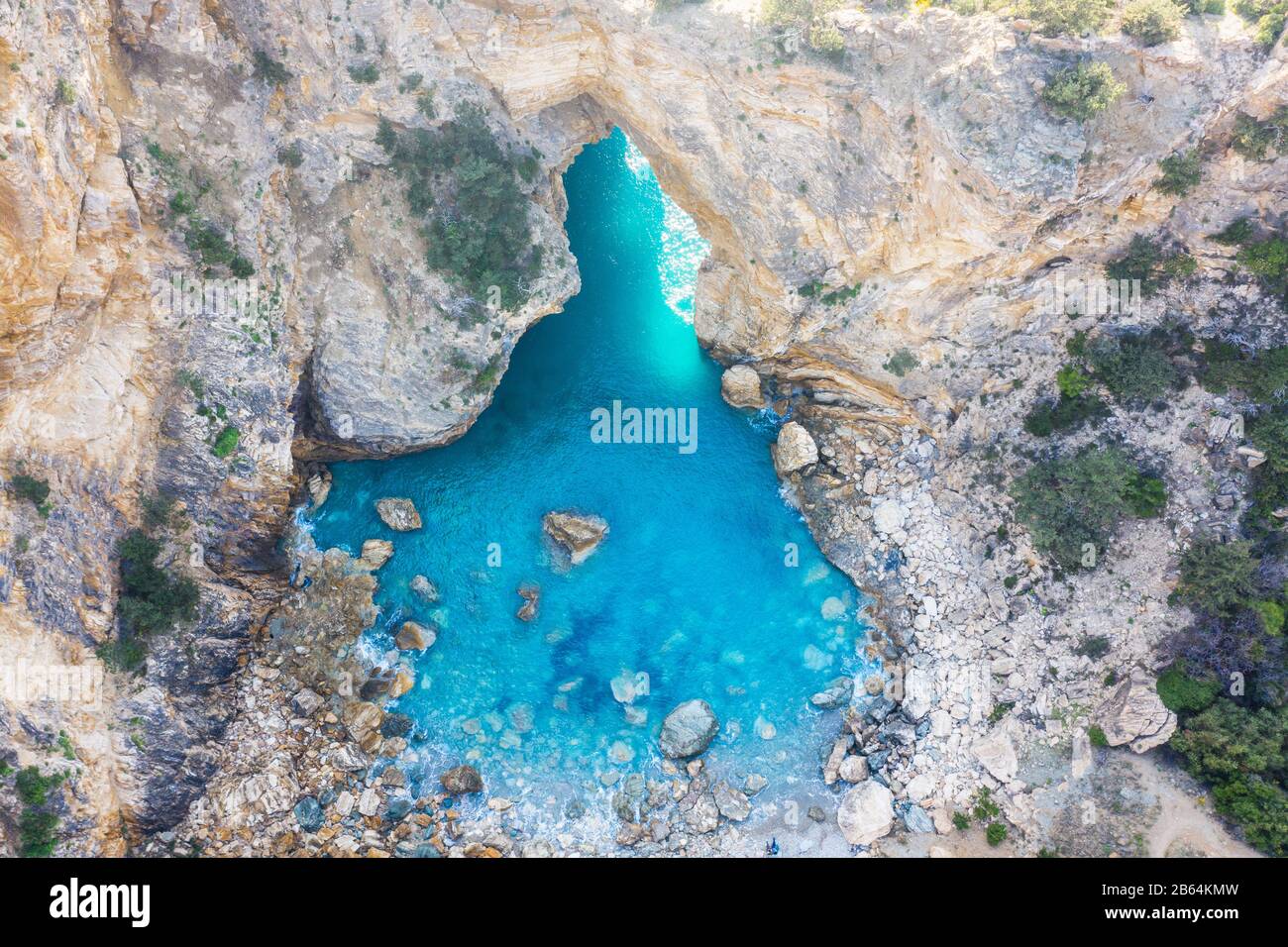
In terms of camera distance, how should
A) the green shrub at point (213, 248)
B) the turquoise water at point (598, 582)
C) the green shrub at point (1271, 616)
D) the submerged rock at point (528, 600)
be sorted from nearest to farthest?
the green shrub at point (213, 248) < the green shrub at point (1271, 616) < the turquoise water at point (598, 582) < the submerged rock at point (528, 600)

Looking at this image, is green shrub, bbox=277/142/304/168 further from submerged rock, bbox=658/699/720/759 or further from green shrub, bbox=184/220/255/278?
submerged rock, bbox=658/699/720/759

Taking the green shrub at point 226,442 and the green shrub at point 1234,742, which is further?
the green shrub at point 226,442

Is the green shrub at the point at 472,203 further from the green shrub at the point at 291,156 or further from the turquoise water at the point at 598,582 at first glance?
the turquoise water at the point at 598,582

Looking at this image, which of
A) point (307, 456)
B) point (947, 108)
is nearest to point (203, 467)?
point (307, 456)

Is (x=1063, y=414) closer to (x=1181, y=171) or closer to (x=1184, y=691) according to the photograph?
(x=1181, y=171)

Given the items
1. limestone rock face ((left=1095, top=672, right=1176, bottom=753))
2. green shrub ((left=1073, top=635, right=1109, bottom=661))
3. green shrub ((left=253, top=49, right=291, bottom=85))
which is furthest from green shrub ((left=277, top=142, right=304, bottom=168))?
limestone rock face ((left=1095, top=672, right=1176, bottom=753))

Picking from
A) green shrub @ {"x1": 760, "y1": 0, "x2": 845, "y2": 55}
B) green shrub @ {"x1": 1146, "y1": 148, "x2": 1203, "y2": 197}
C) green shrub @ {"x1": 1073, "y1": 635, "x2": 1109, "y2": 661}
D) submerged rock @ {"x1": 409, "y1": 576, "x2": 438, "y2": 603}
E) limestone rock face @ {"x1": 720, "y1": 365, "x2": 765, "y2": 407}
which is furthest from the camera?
limestone rock face @ {"x1": 720, "y1": 365, "x2": 765, "y2": 407}

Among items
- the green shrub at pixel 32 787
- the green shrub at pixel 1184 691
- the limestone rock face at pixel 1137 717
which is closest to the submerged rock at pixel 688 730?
the limestone rock face at pixel 1137 717

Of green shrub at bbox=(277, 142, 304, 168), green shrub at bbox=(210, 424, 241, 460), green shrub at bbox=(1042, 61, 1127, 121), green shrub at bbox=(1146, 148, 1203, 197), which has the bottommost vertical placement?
green shrub at bbox=(210, 424, 241, 460)
